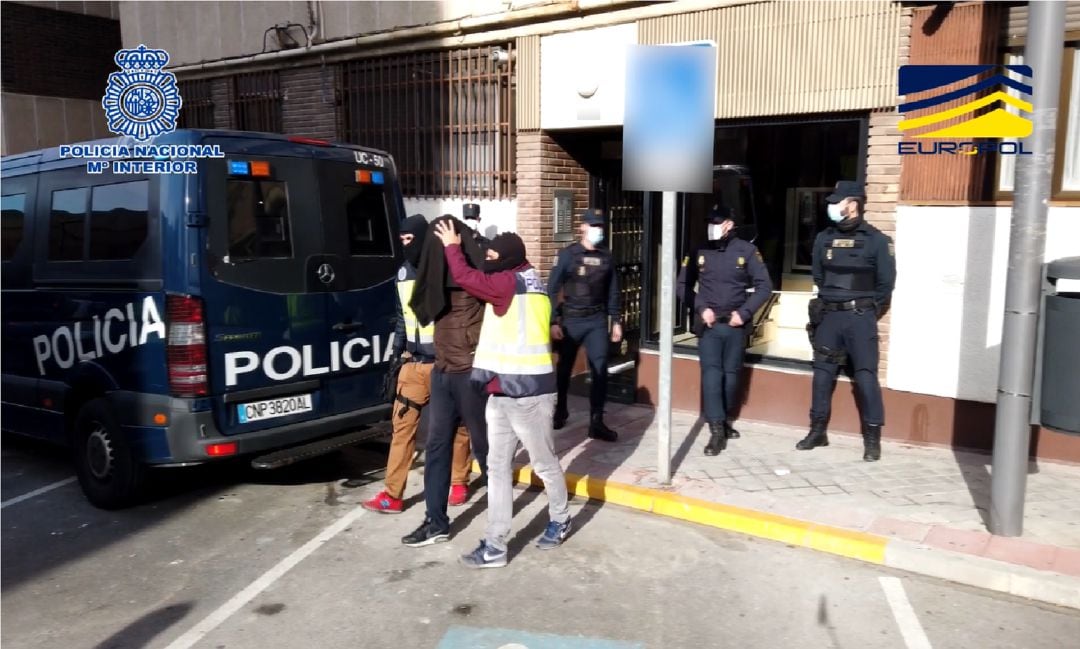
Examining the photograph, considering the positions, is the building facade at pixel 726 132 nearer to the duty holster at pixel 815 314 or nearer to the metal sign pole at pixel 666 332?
the duty holster at pixel 815 314

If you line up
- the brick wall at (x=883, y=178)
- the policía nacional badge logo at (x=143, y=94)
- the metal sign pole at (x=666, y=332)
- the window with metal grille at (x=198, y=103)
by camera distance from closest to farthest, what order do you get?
1. the metal sign pole at (x=666, y=332)
2. the brick wall at (x=883, y=178)
3. the policía nacional badge logo at (x=143, y=94)
4. the window with metal grille at (x=198, y=103)

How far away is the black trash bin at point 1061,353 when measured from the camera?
14.8 ft

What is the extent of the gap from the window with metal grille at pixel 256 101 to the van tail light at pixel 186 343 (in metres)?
6.84

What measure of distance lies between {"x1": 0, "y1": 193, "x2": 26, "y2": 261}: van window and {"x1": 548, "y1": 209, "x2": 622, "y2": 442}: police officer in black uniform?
4.12m

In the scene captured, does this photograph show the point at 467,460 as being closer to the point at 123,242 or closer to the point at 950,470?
the point at 123,242

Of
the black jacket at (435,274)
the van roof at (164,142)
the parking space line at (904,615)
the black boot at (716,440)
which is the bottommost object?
the parking space line at (904,615)

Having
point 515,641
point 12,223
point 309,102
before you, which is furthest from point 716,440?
point 309,102

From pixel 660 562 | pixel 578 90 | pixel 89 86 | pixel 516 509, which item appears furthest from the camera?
pixel 89 86

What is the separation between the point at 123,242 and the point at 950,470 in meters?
6.01

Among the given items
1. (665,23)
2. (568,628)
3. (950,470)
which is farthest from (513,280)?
(665,23)

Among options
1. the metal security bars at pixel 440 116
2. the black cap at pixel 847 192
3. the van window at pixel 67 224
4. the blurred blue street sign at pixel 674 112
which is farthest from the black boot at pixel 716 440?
the van window at pixel 67 224

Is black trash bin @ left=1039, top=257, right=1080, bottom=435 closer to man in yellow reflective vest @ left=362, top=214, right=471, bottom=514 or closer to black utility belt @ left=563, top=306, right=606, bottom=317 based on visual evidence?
black utility belt @ left=563, top=306, right=606, bottom=317

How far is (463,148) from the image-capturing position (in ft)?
31.6

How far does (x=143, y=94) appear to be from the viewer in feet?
37.9
